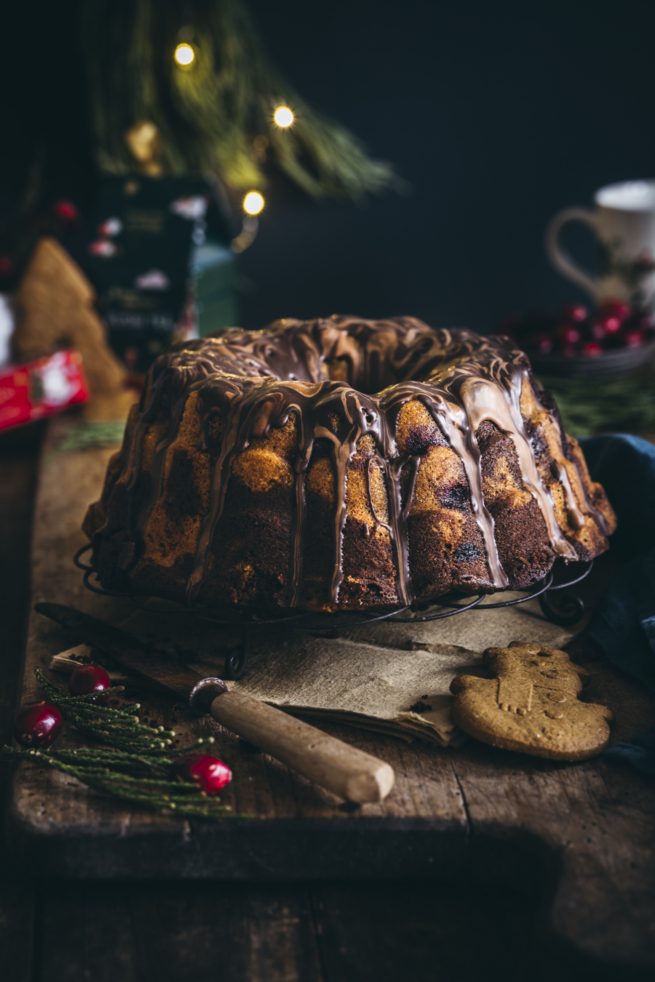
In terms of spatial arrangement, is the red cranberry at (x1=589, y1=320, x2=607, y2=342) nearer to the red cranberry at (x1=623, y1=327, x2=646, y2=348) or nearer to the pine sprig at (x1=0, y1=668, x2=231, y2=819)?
the red cranberry at (x1=623, y1=327, x2=646, y2=348)

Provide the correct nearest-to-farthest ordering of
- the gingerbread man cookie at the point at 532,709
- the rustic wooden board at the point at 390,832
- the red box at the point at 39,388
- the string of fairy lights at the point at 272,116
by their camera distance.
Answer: the rustic wooden board at the point at 390,832 < the gingerbread man cookie at the point at 532,709 < the string of fairy lights at the point at 272,116 < the red box at the point at 39,388

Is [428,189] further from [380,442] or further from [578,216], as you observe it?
[380,442]

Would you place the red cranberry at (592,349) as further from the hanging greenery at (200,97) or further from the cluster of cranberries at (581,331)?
the hanging greenery at (200,97)

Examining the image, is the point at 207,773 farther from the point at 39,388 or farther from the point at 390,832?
the point at 39,388

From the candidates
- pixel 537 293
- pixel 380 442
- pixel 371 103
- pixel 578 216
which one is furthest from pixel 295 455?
pixel 537 293

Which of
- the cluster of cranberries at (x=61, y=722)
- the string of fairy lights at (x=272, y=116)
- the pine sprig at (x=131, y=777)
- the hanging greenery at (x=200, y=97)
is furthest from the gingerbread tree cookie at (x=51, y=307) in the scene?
the pine sprig at (x=131, y=777)

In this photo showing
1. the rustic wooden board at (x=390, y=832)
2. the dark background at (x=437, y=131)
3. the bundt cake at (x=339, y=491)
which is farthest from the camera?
the dark background at (x=437, y=131)

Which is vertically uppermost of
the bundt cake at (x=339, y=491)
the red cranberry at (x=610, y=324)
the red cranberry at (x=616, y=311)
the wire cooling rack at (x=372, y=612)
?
the red cranberry at (x=616, y=311)
